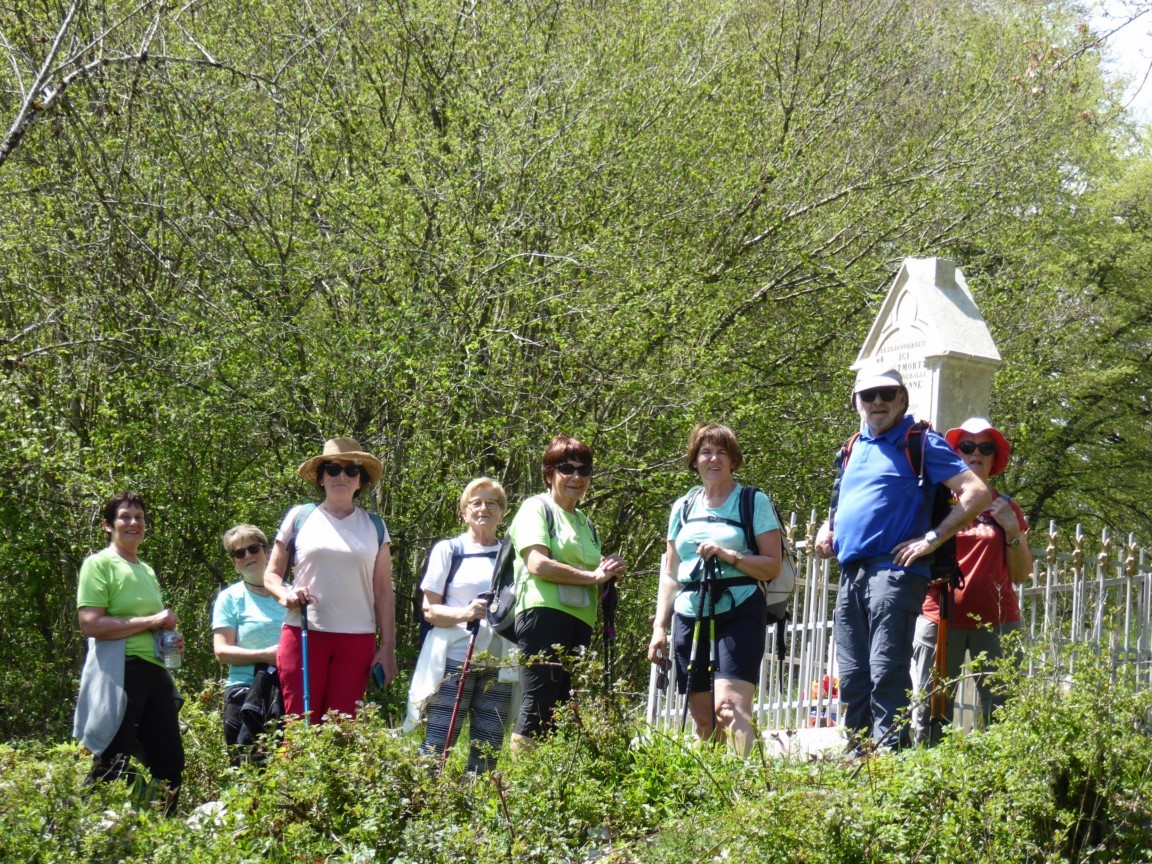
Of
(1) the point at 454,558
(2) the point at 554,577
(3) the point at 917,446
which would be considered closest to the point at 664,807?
(2) the point at 554,577

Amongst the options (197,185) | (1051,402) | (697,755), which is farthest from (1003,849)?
(1051,402)

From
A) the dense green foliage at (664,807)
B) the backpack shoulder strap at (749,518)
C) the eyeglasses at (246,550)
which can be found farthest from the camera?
the eyeglasses at (246,550)

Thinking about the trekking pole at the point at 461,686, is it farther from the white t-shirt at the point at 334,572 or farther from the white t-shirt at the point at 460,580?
the white t-shirt at the point at 334,572

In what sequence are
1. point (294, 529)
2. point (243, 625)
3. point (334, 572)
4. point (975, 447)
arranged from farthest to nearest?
point (243, 625) < point (975, 447) < point (294, 529) < point (334, 572)

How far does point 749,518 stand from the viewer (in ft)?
18.0

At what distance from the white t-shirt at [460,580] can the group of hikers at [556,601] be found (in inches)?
0.4

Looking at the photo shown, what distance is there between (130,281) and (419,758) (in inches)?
312

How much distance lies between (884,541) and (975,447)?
1175 mm

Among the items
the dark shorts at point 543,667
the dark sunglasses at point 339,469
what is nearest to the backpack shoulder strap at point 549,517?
the dark shorts at point 543,667

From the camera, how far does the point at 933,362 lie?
7.83 m

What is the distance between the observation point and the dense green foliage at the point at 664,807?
372 centimetres

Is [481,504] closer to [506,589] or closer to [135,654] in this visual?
[506,589]

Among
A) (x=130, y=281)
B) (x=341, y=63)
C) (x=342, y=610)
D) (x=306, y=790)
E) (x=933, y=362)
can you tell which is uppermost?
(x=341, y=63)

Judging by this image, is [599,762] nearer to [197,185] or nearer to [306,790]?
[306,790]
